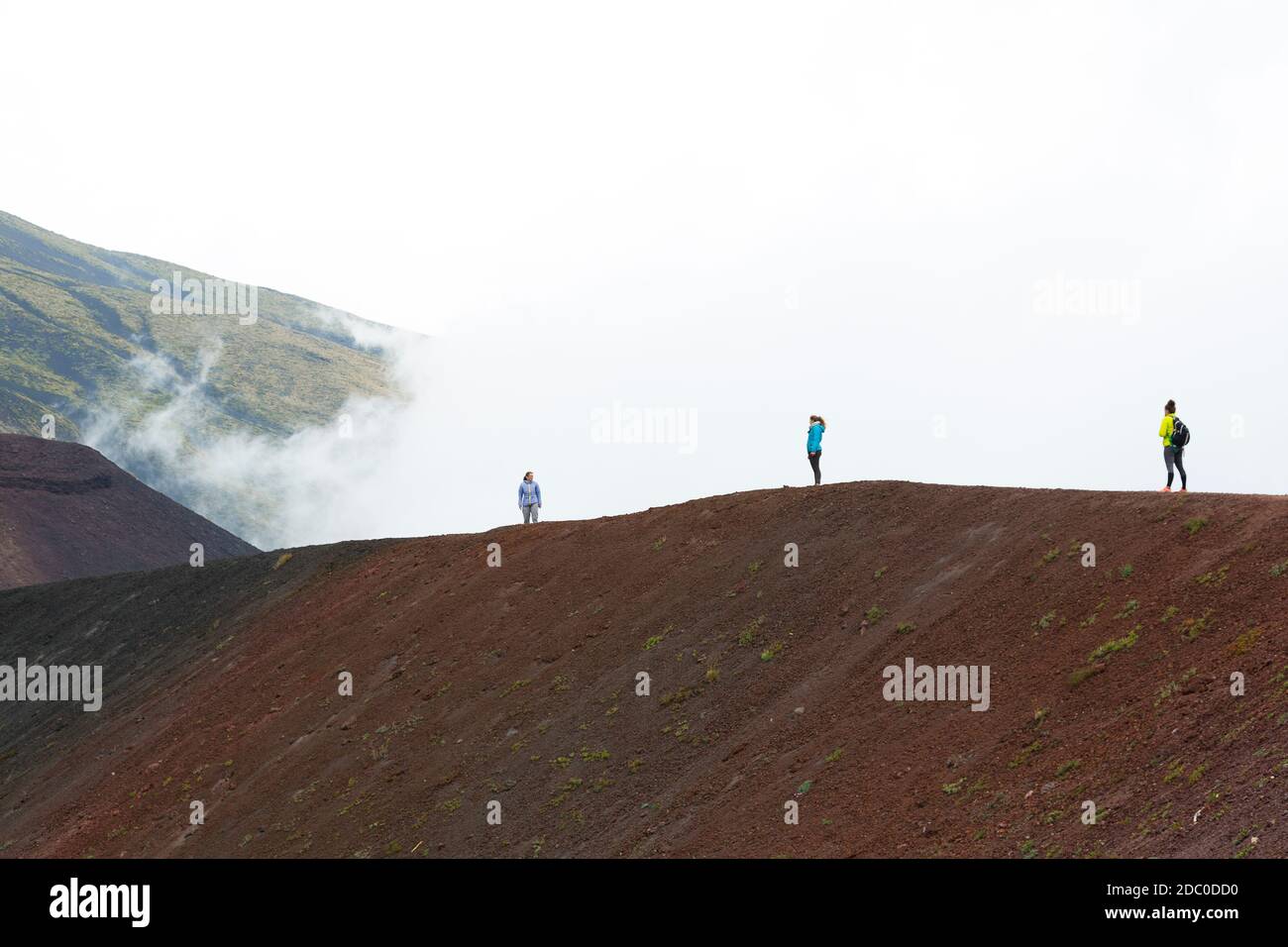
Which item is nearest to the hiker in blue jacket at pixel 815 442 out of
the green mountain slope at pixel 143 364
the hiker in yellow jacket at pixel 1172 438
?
the hiker in yellow jacket at pixel 1172 438

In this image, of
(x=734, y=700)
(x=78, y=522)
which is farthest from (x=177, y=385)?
(x=734, y=700)

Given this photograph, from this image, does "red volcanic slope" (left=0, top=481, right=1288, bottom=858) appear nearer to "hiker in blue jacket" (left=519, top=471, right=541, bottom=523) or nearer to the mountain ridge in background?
"hiker in blue jacket" (left=519, top=471, right=541, bottom=523)

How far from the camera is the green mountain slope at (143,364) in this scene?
13188 centimetres

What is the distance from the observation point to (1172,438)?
2402 centimetres

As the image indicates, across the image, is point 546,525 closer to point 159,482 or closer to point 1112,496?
point 1112,496

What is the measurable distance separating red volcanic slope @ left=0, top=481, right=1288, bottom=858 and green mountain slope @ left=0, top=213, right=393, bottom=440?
92.2 meters

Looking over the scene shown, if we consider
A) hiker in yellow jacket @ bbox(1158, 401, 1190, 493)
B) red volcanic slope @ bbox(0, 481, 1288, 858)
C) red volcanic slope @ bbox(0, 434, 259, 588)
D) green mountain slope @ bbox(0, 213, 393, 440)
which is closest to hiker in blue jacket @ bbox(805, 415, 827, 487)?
red volcanic slope @ bbox(0, 481, 1288, 858)

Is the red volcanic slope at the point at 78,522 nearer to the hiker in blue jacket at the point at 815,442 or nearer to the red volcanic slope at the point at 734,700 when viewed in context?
the red volcanic slope at the point at 734,700

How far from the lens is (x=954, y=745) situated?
1797 cm

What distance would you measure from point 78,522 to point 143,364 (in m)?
80.7

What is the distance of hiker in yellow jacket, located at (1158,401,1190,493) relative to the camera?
24.0m

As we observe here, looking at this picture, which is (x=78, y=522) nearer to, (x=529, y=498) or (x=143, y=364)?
(x=529, y=498)
